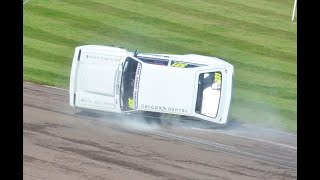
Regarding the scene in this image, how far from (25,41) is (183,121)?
10.2 metres

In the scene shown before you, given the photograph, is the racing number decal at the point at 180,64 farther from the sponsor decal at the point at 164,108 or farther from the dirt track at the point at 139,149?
the dirt track at the point at 139,149

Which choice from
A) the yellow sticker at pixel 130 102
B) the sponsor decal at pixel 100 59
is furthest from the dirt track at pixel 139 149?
the sponsor decal at pixel 100 59

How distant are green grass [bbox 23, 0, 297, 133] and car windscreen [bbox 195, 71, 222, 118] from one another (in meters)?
2.35

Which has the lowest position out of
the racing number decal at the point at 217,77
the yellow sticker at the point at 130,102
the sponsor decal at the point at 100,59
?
the yellow sticker at the point at 130,102

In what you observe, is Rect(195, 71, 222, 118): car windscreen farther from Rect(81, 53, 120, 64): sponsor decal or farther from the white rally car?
Rect(81, 53, 120, 64): sponsor decal

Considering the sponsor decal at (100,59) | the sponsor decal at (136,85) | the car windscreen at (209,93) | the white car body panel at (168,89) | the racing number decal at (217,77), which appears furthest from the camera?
the sponsor decal at (100,59)

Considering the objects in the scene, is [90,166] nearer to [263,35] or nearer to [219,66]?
[219,66]

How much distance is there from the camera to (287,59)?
2447cm

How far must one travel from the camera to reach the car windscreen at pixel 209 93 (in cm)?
1720

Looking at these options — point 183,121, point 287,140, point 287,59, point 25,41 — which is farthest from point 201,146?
point 25,41

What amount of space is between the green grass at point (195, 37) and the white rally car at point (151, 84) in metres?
2.54

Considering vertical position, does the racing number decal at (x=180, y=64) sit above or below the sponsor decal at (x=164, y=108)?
above

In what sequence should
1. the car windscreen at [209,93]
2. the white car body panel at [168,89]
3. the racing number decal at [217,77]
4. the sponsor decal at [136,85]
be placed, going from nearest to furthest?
1. the white car body panel at [168,89]
2. the sponsor decal at [136,85]
3. the car windscreen at [209,93]
4. the racing number decal at [217,77]

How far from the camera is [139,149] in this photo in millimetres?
15461
